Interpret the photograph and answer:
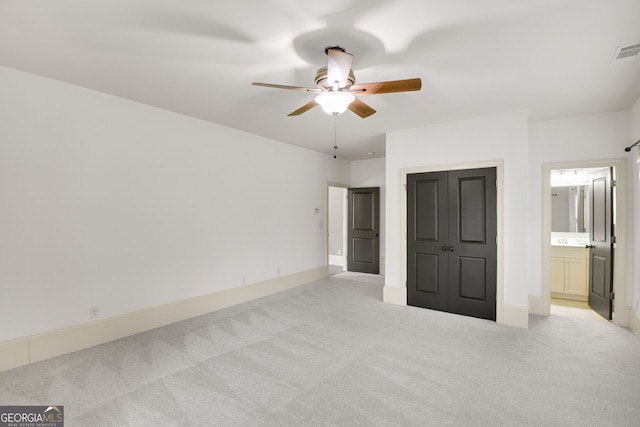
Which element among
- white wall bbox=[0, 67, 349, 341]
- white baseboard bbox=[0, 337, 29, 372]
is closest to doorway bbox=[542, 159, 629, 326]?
white wall bbox=[0, 67, 349, 341]

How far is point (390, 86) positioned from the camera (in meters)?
2.31

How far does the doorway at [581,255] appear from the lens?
4.06 meters

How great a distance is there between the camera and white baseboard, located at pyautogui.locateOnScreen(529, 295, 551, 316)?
4477mm

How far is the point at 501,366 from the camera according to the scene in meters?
2.94

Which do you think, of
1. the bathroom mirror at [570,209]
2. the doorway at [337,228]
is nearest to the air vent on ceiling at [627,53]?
the bathroom mirror at [570,209]

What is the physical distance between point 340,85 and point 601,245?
A: 464 cm

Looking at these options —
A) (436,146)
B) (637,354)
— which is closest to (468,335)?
(637,354)

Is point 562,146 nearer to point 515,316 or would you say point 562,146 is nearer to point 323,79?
point 515,316

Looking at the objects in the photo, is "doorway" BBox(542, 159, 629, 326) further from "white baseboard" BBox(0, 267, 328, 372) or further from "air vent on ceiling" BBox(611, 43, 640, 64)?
"white baseboard" BBox(0, 267, 328, 372)

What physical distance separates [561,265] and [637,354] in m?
2.37

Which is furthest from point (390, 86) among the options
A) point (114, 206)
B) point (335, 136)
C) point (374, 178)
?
point (374, 178)

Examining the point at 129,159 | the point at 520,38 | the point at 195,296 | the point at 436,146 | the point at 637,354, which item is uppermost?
the point at 520,38

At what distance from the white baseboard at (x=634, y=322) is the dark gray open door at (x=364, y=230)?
432 cm

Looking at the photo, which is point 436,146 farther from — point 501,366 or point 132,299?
point 132,299
